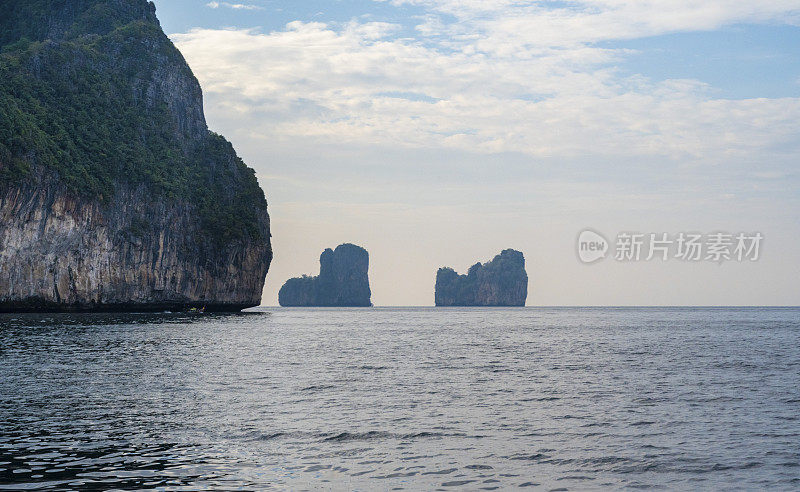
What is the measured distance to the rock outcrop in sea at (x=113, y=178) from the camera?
96.0 m

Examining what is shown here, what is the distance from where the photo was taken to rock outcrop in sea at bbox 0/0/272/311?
9600 centimetres

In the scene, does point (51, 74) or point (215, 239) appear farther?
point (215, 239)

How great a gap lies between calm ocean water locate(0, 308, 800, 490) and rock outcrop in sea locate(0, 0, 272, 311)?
203 ft

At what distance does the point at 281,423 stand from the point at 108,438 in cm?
485

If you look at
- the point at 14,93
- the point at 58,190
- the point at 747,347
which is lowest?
the point at 747,347

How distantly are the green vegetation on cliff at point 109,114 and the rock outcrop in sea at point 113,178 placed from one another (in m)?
0.27

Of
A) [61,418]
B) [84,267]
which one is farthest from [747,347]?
[84,267]

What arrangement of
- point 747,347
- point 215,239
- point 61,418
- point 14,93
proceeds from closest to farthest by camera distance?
1. point 61,418
2. point 747,347
3. point 14,93
4. point 215,239

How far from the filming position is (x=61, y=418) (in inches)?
829

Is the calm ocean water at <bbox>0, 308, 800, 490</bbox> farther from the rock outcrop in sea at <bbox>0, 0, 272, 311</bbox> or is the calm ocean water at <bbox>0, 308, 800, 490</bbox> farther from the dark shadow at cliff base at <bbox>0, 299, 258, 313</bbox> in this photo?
the rock outcrop in sea at <bbox>0, 0, 272, 311</bbox>

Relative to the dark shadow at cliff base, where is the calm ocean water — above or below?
below

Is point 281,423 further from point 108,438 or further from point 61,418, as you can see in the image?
point 61,418

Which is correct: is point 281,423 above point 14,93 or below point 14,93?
below

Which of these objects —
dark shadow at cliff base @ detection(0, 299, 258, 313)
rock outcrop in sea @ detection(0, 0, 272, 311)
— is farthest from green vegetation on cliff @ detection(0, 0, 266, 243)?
dark shadow at cliff base @ detection(0, 299, 258, 313)
